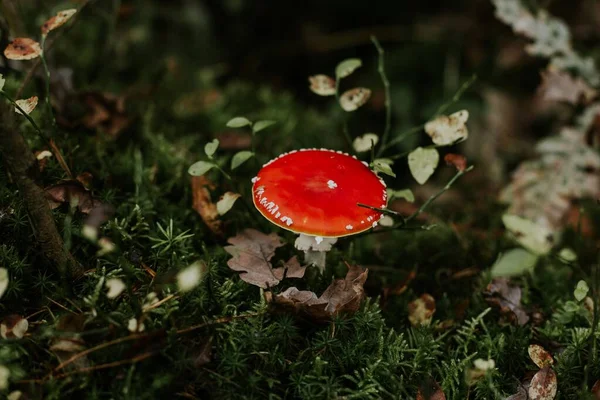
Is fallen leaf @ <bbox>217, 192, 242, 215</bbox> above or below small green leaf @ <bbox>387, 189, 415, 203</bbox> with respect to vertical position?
above

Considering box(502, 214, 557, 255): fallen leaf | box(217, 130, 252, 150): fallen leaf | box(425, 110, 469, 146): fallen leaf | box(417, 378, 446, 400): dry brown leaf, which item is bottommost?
box(217, 130, 252, 150): fallen leaf

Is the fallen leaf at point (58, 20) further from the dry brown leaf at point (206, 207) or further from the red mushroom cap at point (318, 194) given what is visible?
the red mushroom cap at point (318, 194)

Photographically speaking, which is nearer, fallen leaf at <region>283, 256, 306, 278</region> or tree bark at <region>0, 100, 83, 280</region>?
tree bark at <region>0, 100, 83, 280</region>

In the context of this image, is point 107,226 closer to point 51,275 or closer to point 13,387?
point 51,275

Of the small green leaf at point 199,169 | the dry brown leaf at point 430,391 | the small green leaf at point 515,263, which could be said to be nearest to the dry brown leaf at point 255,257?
the small green leaf at point 199,169

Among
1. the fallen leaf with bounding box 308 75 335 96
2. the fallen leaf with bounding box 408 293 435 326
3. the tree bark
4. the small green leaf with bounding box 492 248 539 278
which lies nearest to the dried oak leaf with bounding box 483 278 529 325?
the fallen leaf with bounding box 408 293 435 326

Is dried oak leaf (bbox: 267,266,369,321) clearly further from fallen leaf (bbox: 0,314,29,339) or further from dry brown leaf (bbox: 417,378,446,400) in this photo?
fallen leaf (bbox: 0,314,29,339)

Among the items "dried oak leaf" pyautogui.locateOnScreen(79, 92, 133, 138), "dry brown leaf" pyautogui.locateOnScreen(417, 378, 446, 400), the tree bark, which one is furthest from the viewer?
"dried oak leaf" pyautogui.locateOnScreen(79, 92, 133, 138)

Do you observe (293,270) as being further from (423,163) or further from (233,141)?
(233,141)
